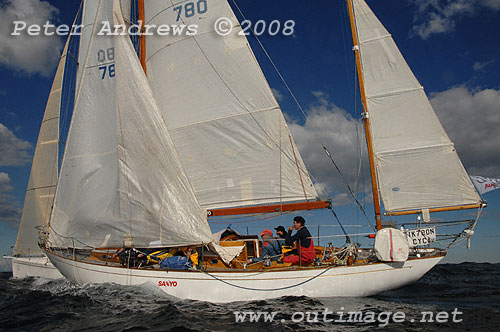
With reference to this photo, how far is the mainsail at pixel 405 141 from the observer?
10906 mm

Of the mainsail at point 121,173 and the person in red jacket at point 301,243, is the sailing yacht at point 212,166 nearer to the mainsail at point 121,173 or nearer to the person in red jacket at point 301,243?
the mainsail at point 121,173

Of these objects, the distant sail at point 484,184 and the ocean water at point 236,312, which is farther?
the distant sail at point 484,184

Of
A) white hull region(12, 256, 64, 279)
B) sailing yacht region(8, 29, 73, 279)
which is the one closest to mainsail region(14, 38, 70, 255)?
sailing yacht region(8, 29, 73, 279)

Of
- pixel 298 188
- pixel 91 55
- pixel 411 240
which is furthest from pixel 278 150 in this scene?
pixel 91 55

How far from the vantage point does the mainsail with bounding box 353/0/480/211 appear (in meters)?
10.9

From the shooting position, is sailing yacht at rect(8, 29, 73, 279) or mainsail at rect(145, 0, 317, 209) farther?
sailing yacht at rect(8, 29, 73, 279)

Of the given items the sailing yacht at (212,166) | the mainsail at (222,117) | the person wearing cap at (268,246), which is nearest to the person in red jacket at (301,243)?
the sailing yacht at (212,166)

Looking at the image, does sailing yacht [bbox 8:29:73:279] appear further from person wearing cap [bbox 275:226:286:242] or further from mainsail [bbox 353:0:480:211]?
mainsail [bbox 353:0:480:211]

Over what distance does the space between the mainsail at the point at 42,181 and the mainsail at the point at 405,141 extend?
15.3 m

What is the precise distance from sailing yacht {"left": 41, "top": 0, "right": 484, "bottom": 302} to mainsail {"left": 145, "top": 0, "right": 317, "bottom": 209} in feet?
0.13

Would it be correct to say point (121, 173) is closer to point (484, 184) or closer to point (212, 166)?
point (212, 166)

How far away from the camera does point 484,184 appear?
1066 centimetres

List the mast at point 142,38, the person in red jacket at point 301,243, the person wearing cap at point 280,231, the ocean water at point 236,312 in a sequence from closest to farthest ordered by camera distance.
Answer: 1. the ocean water at point 236,312
2. the person in red jacket at point 301,243
3. the person wearing cap at point 280,231
4. the mast at point 142,38

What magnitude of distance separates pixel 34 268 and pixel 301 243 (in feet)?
45.7
